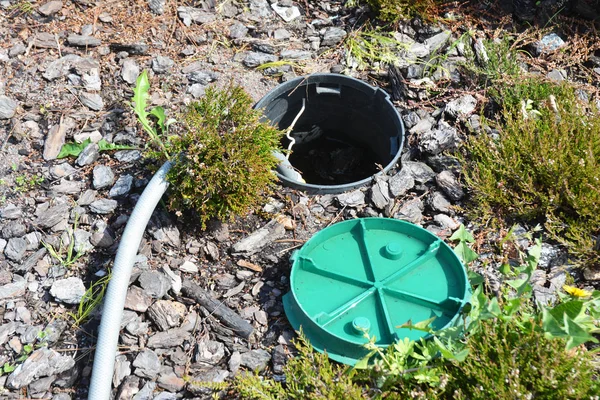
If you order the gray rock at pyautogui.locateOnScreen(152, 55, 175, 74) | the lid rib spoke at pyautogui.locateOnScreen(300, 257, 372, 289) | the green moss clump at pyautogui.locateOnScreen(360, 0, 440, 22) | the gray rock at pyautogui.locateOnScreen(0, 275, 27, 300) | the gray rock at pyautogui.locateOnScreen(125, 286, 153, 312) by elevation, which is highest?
the green moss clump at pyautogui.locateOnScreen(360, 0, 440, 22)

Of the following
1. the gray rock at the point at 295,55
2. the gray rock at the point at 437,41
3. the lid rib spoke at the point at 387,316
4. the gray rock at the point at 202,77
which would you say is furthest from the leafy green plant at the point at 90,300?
the gray rock at the point at 437,41

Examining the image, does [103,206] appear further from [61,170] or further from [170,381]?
[170,381]

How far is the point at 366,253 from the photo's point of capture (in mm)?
2998

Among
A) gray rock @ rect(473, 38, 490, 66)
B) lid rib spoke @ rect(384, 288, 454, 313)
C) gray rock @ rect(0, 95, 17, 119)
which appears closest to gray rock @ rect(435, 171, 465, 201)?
lid rib spoke @ rect(384, 288, 454, 313)

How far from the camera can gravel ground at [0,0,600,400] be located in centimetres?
279

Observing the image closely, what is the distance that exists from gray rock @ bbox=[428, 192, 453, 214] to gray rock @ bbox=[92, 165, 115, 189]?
68.4 inches

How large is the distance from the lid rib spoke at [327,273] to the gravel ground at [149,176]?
0.54 feet

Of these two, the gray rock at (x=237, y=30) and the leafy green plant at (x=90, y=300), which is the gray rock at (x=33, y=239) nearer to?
the leafy green plant at (x=90, y=300)

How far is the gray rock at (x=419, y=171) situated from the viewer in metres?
3.36

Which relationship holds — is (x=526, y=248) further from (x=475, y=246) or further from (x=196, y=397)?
(x=196, y=397)

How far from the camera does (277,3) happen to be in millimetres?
4312

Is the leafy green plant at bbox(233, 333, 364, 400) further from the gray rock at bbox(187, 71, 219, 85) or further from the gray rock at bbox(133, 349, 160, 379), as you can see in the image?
the gray rock at bbox(187, 71, 219, 85)

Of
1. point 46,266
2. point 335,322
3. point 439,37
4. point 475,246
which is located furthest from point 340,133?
point 46,266

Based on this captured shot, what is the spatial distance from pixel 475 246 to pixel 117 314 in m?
1.78
